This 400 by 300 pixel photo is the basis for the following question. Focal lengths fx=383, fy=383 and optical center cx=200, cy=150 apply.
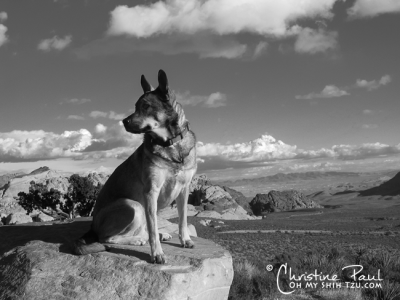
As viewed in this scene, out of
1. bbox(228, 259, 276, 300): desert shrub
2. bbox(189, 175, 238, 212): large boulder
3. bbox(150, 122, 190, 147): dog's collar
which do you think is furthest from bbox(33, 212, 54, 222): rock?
bbox(189, 175, 238, 212): large boulder

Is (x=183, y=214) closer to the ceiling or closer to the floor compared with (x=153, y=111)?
closer to the floor

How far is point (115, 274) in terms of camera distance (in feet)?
20.6

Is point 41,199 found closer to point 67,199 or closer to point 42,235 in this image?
point 67,199

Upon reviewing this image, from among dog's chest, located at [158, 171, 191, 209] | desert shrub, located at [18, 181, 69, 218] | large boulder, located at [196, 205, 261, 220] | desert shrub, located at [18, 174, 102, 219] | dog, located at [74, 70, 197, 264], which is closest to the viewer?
dog, located at [74, 70, 197, 264]

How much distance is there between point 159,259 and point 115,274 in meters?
0.77

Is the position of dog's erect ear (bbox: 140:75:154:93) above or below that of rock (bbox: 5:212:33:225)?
above

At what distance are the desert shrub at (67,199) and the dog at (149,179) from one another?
3161cm

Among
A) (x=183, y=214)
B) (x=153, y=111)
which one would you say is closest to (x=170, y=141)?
(x=153, y=111)

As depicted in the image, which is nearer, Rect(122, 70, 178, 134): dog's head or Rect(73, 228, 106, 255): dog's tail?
Rect(122, 70, 178, 134): dog's head

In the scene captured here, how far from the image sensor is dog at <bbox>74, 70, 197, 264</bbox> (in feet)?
19.2

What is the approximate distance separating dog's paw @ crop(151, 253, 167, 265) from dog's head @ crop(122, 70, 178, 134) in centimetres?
204

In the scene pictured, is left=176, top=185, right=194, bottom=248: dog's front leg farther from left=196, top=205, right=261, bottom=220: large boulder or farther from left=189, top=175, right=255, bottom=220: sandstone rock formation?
left=189, top=175, right=255, bottom=220: sandstone rock formation

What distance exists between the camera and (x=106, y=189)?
284 inches

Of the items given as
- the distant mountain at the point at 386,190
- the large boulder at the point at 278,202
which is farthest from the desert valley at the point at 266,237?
the distant mountain at the point at 386,190
